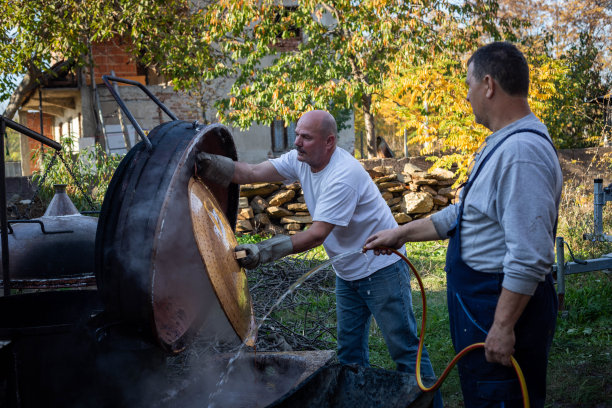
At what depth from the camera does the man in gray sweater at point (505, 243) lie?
70.0 inches

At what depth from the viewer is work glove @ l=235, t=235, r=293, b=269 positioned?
2.60 meters

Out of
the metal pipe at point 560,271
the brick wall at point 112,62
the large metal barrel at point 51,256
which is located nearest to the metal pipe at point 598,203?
the metal pipe at point 560,271

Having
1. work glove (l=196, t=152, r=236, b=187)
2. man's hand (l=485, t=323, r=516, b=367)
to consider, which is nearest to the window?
work glove (l=196, t=152, r=236, b=187)

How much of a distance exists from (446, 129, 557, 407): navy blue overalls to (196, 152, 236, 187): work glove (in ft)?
4.17

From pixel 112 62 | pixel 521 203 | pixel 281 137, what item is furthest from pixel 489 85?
pixel 112 62

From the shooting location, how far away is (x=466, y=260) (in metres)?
2.04

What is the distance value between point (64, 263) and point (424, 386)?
2695 millimetres

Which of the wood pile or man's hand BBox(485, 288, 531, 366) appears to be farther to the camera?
the wood pile

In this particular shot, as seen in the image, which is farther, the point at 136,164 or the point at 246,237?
the point at 246,237

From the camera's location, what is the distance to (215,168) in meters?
2.77

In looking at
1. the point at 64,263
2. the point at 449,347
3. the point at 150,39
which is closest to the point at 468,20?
the point at 150,39

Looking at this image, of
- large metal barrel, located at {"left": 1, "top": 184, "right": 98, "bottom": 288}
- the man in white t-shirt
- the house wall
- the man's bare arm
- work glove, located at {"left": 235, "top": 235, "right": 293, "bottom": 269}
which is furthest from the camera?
the house wall

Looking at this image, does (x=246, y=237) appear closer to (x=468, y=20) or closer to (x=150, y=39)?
(x=150, y=39)

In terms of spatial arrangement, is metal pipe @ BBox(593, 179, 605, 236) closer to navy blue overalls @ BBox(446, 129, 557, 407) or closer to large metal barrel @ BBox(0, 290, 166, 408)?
navy blue overalls @ BBox(446, 129, 557, 407)
